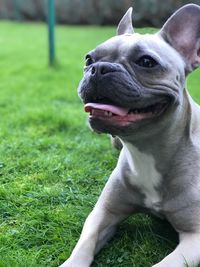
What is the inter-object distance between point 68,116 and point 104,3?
405 inches

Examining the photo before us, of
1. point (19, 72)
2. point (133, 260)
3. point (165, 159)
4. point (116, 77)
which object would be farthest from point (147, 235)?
point (19, 72)

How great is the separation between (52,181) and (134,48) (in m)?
1.46

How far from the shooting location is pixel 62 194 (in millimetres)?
3410

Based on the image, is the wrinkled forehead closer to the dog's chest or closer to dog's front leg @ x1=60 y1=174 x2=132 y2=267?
the dog's chest

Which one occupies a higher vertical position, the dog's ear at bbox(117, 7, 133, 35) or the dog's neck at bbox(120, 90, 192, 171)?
the dog's ear at bbox(117, 7, 133, 35)

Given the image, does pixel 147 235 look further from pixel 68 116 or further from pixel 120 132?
pixel 68 116

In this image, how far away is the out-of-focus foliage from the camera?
1216 centimetres

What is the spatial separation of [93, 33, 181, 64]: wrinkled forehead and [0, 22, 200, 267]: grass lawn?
100cm

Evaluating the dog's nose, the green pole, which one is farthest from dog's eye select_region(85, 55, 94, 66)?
the green pole

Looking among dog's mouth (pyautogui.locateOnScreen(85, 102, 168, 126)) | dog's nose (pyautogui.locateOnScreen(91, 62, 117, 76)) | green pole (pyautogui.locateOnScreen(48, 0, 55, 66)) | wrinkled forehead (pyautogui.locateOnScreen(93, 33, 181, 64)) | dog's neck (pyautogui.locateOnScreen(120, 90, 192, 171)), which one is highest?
wrinkled forehead (pyautogui.locateOnScreen(93, 33, 181, 64))

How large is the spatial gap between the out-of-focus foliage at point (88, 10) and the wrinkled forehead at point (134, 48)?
9.43 m

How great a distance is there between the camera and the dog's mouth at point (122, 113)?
7.94ft

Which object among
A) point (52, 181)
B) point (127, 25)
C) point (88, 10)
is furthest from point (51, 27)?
point (88, 10)

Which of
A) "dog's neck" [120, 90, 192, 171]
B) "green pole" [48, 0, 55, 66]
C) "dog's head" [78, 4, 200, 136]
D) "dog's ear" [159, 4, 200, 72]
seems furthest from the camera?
"green pole" [48, 0, 55, 66]
